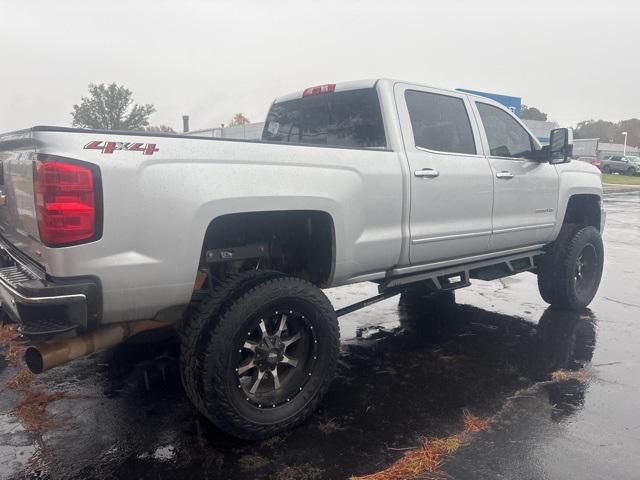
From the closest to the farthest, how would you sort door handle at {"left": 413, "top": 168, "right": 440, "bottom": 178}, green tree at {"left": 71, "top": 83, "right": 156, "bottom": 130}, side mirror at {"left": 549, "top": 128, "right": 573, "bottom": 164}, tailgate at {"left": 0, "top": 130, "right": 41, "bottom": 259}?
tailgate at {"left": 0, "top": 130, "right": 41, "bottom": 259} < door handle at {"left": 413, "top": 168, "right": 440, "bottom": 178} < side mirror at {"left": 549, "top": 128, "right": 573, "bottom": 164} < green tree at {"left": 71, "top": 83, "right": 156, "bottom": 130}

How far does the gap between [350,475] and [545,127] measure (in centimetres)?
3708

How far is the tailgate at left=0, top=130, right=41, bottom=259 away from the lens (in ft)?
8.43

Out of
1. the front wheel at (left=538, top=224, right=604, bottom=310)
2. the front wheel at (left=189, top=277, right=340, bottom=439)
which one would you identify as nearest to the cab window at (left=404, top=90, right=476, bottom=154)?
the front wheel at (left=189, top=277, right=340, bottom=439)

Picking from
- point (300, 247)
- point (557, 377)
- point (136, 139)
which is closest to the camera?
point (136, 139)

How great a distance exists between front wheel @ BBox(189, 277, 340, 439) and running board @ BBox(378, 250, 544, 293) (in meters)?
0.85

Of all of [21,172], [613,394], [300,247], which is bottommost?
[613,394]

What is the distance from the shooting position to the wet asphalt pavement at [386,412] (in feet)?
9.03

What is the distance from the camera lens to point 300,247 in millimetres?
3502

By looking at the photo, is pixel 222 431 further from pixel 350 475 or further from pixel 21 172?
pixel 21 172

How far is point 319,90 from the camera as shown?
4.30 m

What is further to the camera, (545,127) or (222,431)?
(545,127)

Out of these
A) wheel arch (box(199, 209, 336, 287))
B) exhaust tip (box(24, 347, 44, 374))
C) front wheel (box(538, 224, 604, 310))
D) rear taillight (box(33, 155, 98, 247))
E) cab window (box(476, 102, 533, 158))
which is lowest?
front wheel (box(538, 224, 604, 310))

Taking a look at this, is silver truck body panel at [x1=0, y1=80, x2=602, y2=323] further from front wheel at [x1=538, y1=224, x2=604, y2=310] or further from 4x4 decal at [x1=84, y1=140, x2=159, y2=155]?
front wheel at [x1=538, y1=224, x2=604, y2=310]

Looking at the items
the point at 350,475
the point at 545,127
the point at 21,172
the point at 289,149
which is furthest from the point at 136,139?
the point at 545,127
